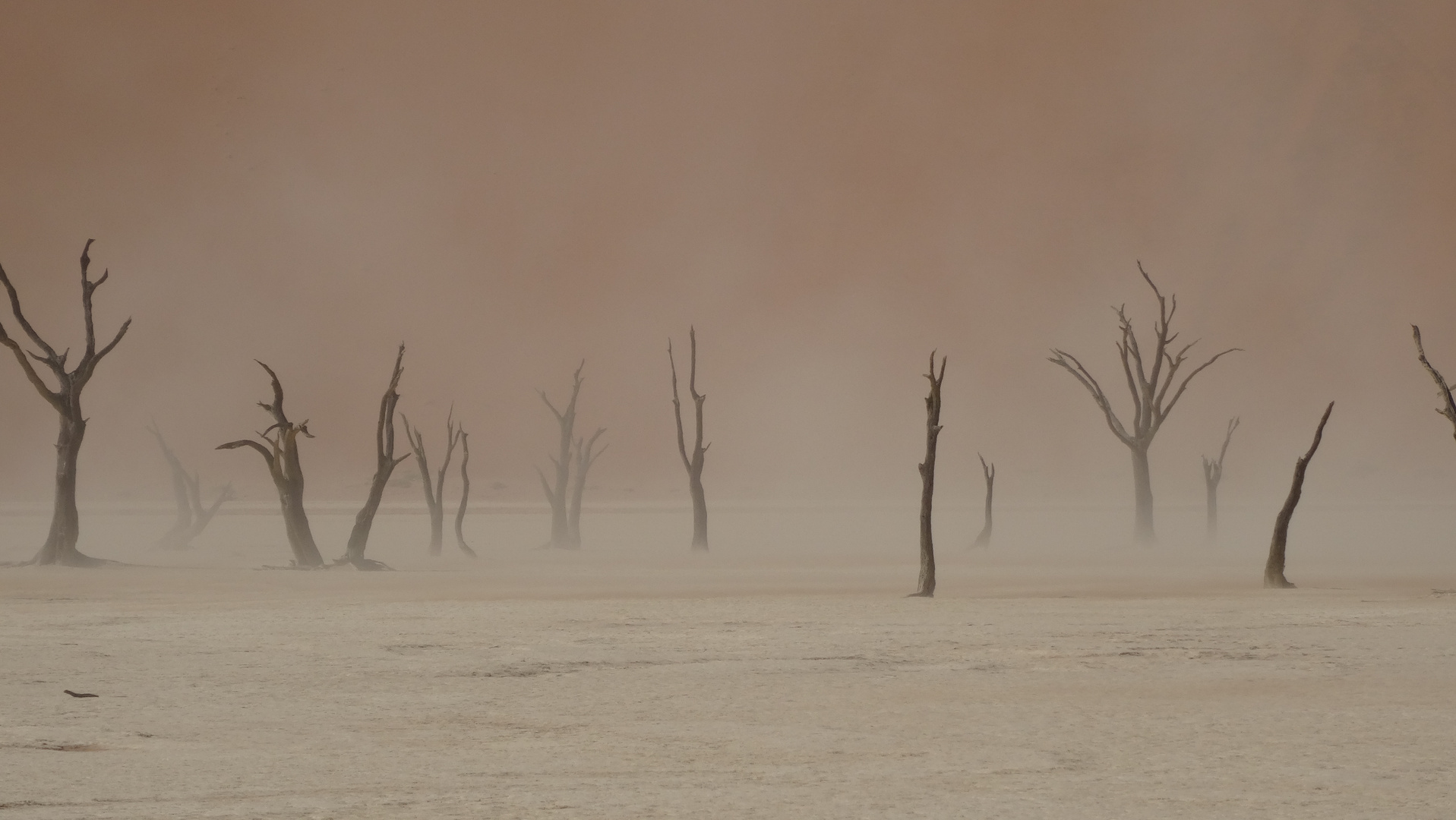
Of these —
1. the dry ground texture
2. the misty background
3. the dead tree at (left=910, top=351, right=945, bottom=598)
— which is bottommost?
the dry ground texture

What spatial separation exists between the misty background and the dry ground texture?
221 feet

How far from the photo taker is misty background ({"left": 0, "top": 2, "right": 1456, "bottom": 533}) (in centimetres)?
9325

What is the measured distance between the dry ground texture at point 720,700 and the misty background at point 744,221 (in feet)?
221

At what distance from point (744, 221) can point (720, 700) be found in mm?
97501

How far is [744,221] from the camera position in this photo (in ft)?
351

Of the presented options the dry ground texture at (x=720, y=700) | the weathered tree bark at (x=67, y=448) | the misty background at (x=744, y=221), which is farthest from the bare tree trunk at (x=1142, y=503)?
the misty background at (x=744, y=221)

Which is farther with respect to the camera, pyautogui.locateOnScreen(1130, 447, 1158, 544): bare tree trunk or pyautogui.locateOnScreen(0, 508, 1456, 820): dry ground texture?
pyautogui.locateOnScreen(1130, 447, 1158, 544): bare tree trunk

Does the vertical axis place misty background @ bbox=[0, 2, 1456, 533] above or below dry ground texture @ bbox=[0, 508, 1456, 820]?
above

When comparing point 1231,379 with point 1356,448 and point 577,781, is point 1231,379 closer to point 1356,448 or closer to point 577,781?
point 1356,448

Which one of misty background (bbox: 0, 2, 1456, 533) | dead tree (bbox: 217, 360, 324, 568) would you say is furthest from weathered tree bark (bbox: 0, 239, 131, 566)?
misty background (bbox: 0, 2, 1456, 533)

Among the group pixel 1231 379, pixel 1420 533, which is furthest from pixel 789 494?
pixel 1420 533

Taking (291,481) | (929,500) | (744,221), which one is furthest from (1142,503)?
(744,221)

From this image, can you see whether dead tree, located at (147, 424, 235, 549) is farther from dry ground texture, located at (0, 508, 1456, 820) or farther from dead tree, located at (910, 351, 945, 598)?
dead tree, located at (910, 351, 945, 598)

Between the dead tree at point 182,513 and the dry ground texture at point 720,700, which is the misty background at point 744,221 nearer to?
the dead tree at point 182,513
